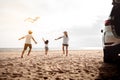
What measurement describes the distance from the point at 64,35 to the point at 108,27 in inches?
355

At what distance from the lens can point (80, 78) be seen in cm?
527

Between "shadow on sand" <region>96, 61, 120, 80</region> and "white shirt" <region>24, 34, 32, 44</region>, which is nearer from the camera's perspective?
"shadow on sand" <region>96, 61, 120, 80</region>

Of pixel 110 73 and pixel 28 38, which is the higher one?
pixel 28 38

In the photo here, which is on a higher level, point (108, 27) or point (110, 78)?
point (108, 27)

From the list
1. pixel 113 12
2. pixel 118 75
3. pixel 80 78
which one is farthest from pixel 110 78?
pixel 113 12

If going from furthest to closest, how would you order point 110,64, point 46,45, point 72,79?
point 46,45, point 110,64, point 72,79

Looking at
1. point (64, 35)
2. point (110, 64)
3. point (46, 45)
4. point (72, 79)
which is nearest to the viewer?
point (72, 79)

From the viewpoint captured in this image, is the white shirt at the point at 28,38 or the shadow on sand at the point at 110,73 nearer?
the shadow on sand at the point at 110,73

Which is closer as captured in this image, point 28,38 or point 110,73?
point 110,73

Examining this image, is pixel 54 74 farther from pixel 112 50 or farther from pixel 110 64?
pixel 110 64

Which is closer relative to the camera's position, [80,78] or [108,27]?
[80,78]

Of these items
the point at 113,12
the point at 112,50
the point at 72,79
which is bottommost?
the point at 72,79

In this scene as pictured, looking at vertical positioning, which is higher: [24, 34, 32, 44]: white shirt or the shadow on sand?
[24, 34, 32, 44]: white shirt

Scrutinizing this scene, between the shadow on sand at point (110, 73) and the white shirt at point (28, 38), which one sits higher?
the white shirt at point (28, 38)
